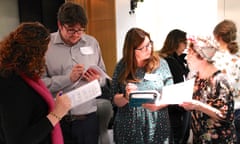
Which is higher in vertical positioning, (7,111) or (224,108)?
(7,111)

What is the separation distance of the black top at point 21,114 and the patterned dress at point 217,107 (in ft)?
2.98

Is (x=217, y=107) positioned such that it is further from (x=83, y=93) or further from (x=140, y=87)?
(x=83, y=93)

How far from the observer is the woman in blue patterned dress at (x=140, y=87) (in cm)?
188

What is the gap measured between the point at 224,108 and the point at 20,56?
1133mm

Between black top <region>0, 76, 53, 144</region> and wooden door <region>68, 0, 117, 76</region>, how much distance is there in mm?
2518

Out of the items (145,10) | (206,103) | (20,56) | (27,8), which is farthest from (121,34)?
(20,56)

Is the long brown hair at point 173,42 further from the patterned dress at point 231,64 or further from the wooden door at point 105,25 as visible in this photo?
the wooden door at point 105,25

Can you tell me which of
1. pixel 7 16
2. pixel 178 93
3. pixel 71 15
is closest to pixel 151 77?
pixel 178 93

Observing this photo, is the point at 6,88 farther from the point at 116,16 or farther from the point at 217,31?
the point at 116,16

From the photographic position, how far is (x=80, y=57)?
1.98 m

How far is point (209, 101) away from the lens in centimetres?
171

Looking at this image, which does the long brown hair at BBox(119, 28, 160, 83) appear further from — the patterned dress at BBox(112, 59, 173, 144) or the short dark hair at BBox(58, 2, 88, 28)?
the short dark hair at BBox(58, 2, 88, 28)

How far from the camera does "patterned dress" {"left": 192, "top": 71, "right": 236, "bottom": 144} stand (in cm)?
167

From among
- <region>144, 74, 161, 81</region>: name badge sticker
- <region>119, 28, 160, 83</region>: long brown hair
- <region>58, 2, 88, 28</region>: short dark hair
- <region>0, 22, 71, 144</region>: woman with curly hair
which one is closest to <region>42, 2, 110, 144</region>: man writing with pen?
<region>58, 2, 88, 28</region>: short dark hair
